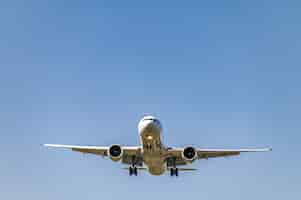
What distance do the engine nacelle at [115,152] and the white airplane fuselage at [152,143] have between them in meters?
2.57

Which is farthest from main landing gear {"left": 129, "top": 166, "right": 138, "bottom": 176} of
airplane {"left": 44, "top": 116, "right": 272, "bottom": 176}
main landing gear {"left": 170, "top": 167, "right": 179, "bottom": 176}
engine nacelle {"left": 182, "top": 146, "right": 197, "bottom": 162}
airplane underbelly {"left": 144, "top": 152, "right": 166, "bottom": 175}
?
engine nacelle {"left": 182, "top": 146, "right": 197, "bottom": 162}

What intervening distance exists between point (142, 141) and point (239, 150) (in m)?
11.8

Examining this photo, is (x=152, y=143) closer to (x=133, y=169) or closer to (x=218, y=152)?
(x=133, y=169)

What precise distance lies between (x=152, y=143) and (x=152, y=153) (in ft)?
4.67

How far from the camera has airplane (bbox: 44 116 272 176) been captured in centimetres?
5075

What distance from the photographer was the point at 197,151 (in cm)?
5559

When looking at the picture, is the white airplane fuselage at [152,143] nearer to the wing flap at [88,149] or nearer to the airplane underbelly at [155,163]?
the airplane underbelly at [155,163]

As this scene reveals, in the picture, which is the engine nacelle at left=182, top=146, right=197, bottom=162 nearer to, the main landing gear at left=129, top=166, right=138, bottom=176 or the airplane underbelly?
the airplane underbelly

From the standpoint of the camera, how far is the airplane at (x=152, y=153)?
50750 mm

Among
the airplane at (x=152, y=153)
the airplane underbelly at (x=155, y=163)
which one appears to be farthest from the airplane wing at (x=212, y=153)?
the airplane underbelly at (x=155, y=163)

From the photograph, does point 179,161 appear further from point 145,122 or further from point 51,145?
point 51,145

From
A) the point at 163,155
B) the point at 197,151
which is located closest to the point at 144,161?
the point at 163,155

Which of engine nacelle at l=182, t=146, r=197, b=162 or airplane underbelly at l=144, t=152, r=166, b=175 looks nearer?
airplane underbelly at l=144, t=152, r=166, b=175

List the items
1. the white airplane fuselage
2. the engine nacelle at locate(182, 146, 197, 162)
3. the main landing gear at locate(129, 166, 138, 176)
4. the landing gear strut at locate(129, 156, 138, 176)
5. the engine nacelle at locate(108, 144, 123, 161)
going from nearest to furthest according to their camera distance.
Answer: the white airplane fuselage, the engine nacelle at locate(108, 144, 123, 161), the engine nacelle at locate(182, 146, 197, 162), the landing gear strut at locate(129, 156, 138, 176), the main landing gear at locate(129, 166, 138, 176)
